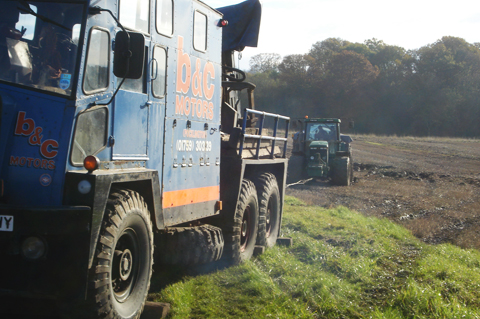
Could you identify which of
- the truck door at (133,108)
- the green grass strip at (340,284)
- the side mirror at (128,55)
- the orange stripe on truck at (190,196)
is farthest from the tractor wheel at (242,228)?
the side mirror at (128,55)

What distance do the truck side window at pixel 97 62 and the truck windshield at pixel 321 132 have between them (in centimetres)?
1613

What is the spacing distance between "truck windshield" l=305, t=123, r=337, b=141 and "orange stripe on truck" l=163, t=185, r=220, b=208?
13914 millimetres

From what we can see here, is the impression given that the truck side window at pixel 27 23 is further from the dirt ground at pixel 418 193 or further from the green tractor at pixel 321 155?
the green tractor at pixel 321 155

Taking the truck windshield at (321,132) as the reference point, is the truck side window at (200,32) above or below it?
above

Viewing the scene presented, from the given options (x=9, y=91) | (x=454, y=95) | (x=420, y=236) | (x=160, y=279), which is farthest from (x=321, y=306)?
(x=454, y=95)

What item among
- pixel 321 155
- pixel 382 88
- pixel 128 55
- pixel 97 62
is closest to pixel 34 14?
pixel 97 62

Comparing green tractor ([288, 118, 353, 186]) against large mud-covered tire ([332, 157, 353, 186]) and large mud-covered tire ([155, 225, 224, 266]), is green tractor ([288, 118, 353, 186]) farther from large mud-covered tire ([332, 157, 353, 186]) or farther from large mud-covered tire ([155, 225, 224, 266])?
large mud-covered tire ([155, 225, 224, 266])

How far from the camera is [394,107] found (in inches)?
2479

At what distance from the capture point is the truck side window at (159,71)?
15.9 ft

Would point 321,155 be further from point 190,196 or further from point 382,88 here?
point 382,88

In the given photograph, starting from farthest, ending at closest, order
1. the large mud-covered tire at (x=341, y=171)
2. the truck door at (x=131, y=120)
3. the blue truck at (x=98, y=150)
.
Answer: the large mud-covered tire at (x=341, y=171)
the truck door at (x=131, y=120)
the blue truck at (x=98, y=150)

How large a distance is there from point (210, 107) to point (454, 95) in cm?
5915

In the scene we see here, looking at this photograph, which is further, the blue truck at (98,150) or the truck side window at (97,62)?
the truck side window at (97,62)

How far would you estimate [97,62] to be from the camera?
399cm
